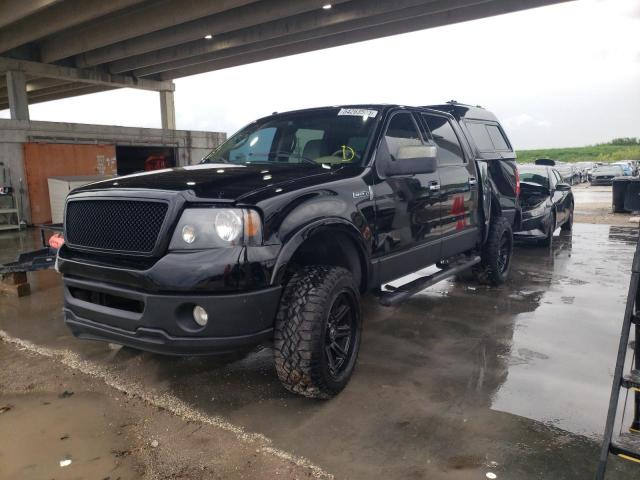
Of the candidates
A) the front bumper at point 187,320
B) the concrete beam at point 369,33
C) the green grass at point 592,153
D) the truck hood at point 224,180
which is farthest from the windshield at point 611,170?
the green grass at point 592,153

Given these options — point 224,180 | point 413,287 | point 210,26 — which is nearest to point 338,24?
point 210,26

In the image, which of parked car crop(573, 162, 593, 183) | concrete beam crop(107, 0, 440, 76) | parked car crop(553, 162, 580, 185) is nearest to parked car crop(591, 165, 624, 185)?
parked car crop(553, 162, 580, 185)

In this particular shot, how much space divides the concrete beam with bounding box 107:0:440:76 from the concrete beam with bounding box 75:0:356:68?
631 millimetres

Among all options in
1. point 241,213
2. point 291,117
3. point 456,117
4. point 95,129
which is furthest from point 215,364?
point 95,129

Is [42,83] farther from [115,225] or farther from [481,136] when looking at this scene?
[115,225]

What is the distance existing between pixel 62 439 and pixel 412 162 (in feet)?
9.31

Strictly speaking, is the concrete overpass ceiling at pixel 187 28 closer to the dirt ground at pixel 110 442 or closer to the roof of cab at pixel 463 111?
the roof of cab at pixel 463 111

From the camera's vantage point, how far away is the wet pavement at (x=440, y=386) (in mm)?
2516

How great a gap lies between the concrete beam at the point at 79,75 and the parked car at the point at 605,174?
24590 millimetres

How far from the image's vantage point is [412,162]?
3582 mm

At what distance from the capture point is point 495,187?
5.87 metres

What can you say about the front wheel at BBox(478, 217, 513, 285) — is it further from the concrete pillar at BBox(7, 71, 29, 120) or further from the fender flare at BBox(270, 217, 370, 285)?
the concrete pillar at BBox(7, 71, 29, 120)

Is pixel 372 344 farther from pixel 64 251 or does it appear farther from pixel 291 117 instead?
pixel 64 251

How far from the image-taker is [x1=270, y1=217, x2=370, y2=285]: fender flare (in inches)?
108
